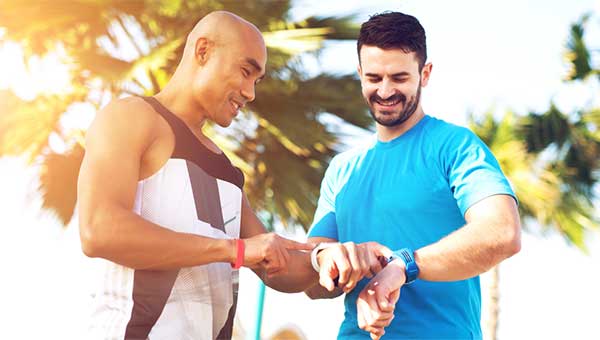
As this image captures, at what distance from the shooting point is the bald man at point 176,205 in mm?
1896

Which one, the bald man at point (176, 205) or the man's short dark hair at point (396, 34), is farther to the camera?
the man's short dark hair at point (396, 34)

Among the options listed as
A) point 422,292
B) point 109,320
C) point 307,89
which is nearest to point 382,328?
point 422,292

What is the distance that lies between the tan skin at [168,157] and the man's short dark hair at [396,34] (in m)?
0.43

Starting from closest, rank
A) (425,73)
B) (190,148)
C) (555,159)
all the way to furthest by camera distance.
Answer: (190,148) → (425,73) → (555,159)

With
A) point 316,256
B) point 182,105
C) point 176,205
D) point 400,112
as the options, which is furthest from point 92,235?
point 400,112

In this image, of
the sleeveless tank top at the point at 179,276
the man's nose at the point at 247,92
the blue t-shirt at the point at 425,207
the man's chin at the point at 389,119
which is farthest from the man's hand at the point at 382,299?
the man's nose at the point at 247,92

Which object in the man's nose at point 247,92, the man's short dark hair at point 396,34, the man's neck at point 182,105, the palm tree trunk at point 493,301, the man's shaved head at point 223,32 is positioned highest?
the man's short dark hair at point 396,34

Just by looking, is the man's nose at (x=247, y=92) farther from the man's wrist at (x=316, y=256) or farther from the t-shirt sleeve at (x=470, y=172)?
the t-shirt sleeve at (x=470, y=172)

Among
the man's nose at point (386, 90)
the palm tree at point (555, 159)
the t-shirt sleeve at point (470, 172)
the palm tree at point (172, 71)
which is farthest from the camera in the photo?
the palm tree at point (555, 159)

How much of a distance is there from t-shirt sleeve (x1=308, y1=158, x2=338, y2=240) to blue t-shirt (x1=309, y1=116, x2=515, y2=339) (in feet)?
0.32

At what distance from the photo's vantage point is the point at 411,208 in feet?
7.72

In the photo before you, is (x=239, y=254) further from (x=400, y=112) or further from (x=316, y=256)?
(x=400, y=112)

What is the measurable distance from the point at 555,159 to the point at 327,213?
11029mm

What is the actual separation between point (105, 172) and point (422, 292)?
1036 millimetres
